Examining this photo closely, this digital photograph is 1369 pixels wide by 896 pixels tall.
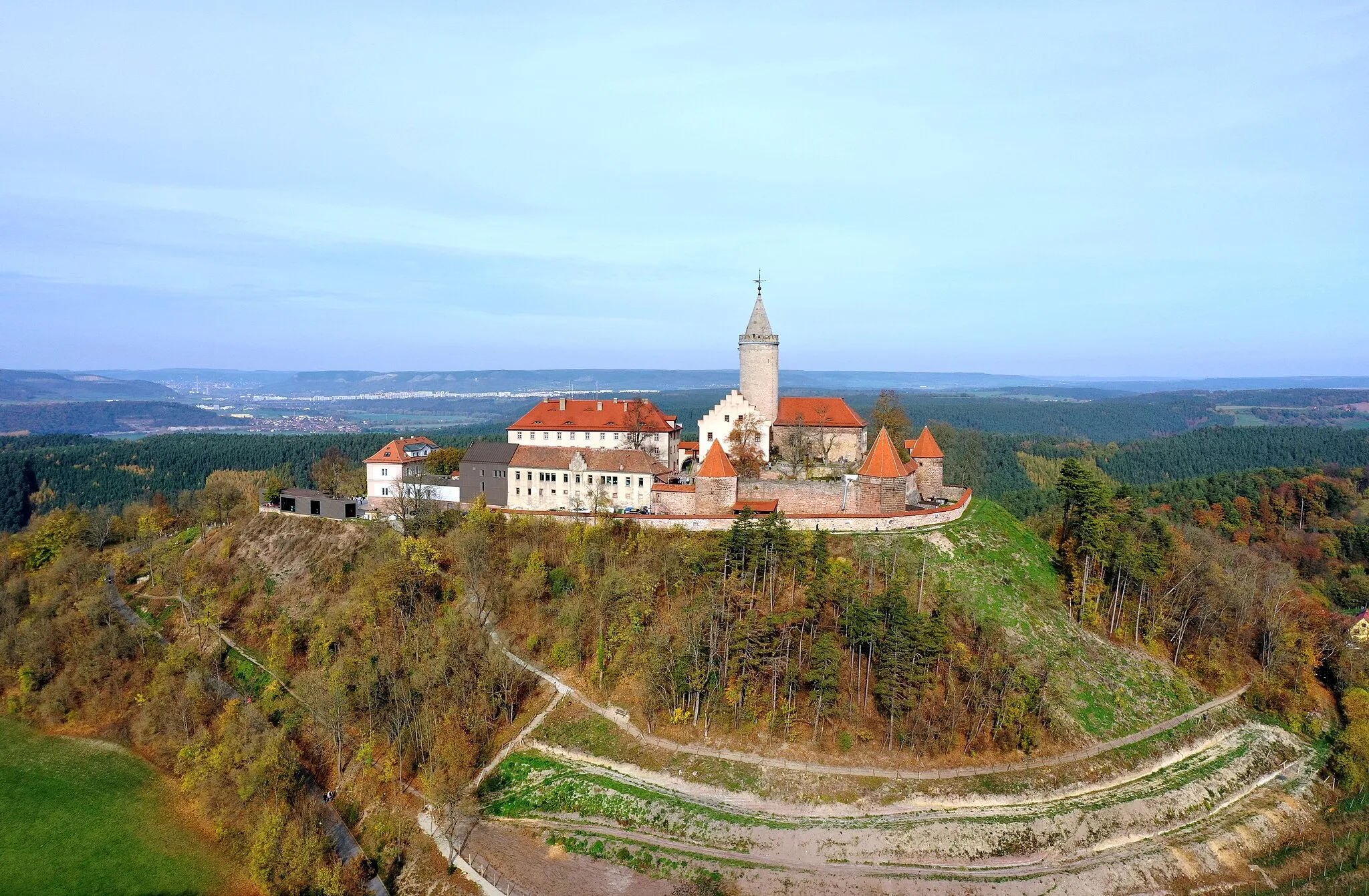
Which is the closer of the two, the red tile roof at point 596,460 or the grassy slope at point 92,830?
the grassy slope at point 92,830

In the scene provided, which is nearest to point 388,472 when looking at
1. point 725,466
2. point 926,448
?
point 725,466

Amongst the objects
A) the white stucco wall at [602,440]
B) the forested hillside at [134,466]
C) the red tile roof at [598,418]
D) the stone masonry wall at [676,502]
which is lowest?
the forested hillside at [134,466]

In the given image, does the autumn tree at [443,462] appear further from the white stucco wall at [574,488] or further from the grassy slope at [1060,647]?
the grassy slope at [1060,647]

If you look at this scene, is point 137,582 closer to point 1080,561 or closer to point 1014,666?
point 1014,666

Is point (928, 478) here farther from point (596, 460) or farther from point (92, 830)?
point (92, 830)

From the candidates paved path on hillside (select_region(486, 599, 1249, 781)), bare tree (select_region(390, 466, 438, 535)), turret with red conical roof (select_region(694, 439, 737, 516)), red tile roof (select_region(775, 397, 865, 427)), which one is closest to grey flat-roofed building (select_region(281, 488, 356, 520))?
bare tree (select_region(390, 466, 438, 535))

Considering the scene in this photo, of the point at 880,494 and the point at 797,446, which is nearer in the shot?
the point at 880,494

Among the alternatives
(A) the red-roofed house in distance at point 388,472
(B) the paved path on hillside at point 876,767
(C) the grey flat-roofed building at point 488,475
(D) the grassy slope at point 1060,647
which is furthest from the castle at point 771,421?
(B) the paved path on hillside at point 876,767

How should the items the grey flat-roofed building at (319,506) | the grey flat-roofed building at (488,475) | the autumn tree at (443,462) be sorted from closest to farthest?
the grey flat-roofed building at (488,475) < the grey flat-roofed building at (319,506) < the autumn tree at (443,462)
